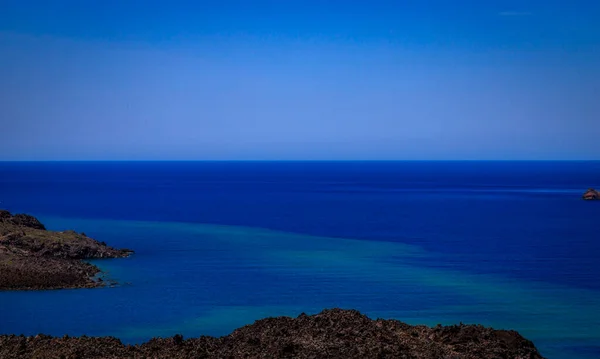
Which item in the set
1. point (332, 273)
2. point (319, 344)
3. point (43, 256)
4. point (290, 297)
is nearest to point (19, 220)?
point (43, 256)

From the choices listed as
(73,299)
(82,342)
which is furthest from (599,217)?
(82,342)

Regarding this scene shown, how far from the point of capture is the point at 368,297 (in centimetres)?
4216

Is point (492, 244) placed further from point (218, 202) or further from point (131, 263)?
point (218, 202)

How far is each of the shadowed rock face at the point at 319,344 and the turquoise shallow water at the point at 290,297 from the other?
6.48 m

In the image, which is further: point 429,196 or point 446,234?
point 429,196

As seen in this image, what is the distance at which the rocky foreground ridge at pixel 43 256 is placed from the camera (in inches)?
1770

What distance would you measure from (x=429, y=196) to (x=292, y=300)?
115 metres

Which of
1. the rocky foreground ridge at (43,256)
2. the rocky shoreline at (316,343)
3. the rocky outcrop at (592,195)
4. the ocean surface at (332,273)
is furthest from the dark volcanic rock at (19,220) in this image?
the rocky outcrop at (592,195)

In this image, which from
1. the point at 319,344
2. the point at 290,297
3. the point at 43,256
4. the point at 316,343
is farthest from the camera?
the point at 43,256

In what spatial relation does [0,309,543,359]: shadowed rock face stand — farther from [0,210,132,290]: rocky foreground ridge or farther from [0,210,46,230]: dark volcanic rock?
[0,210,46,230]: dark volcanic rock

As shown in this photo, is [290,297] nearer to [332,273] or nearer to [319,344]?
[332,273]

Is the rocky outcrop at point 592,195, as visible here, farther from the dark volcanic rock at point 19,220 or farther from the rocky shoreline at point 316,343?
the rocky shoreline at point 316,343

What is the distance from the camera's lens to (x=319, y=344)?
80.7 feet

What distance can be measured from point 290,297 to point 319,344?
18.0 metres
